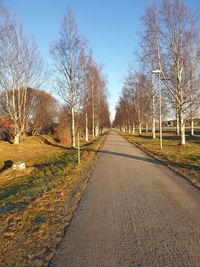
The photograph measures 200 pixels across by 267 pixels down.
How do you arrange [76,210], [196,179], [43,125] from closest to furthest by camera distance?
[76,210]
[196,179]
[43,125]

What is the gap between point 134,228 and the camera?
418 centimetres

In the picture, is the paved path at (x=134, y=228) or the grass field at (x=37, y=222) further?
the grass field at (x=37, y=222)

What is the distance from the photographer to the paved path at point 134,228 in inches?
127

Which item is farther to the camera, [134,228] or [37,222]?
[37,222]

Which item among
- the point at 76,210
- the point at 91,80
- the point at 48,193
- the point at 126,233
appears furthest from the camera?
the point at 91,80

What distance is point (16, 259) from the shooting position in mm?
3266

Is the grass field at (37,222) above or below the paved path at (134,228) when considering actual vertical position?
below

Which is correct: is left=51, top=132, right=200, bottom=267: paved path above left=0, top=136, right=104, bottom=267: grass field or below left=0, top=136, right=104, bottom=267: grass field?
above

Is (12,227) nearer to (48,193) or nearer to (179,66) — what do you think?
(48,193)

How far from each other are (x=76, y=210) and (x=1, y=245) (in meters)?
1.85

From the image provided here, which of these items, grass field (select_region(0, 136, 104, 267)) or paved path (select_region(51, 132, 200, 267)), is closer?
paved path (select_region(51, 132, 200, 267))

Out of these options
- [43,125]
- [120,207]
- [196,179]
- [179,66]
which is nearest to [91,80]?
[179,66]

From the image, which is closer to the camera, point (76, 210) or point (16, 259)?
point (16, 259)

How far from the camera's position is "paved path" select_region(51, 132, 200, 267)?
322cm
